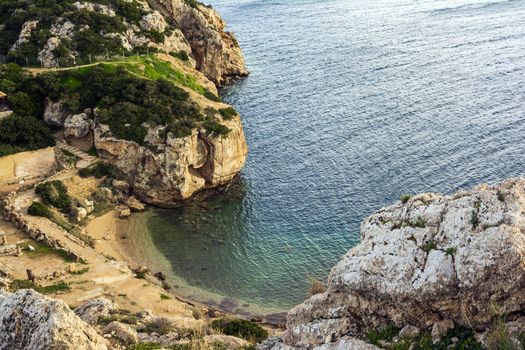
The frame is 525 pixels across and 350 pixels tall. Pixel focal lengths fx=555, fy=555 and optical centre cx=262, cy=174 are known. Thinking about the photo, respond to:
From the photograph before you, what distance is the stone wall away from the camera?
54.4 meters

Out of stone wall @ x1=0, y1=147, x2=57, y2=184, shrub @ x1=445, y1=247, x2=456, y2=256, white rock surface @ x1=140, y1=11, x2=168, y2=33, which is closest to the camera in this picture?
shrub @ x1=445, y1=247, x2=456, y2=256

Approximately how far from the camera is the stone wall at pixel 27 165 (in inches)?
2142

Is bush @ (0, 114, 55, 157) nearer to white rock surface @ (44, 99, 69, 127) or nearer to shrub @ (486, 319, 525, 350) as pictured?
white rock surface @ (44, 99, 69, 127)

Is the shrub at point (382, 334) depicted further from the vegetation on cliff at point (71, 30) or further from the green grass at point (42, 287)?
the vegetation on cliff at point (71, 30)

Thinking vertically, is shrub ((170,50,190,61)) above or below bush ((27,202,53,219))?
above

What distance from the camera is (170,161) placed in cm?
5594

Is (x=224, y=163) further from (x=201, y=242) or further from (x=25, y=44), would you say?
(x=25, y=44)

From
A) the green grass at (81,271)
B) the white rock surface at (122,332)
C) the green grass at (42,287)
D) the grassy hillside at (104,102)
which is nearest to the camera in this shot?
the white rock surface at (122,332)

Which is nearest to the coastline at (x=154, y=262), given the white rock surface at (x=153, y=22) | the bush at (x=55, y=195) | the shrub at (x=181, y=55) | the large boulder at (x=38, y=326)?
the bush at (x=55, y=195)

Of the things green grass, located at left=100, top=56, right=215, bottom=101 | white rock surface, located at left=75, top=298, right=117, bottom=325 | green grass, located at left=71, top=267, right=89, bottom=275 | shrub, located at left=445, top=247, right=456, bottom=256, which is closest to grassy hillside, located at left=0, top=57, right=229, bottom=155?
green grass, located at left=100, top=56, right=215, bottom=101

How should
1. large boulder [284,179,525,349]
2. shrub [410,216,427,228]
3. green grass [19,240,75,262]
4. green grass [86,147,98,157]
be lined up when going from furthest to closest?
1. green grass [86,147,98,157]
2. green grass [19,240,75,262]
3. shrub [410,216,427,228]
4. large boulder [284,179,525,349]

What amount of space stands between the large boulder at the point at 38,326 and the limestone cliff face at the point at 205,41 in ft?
257

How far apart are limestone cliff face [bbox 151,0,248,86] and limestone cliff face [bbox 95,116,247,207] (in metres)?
39.3

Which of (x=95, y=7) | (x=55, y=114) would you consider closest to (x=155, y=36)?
(x=95, y=7)
